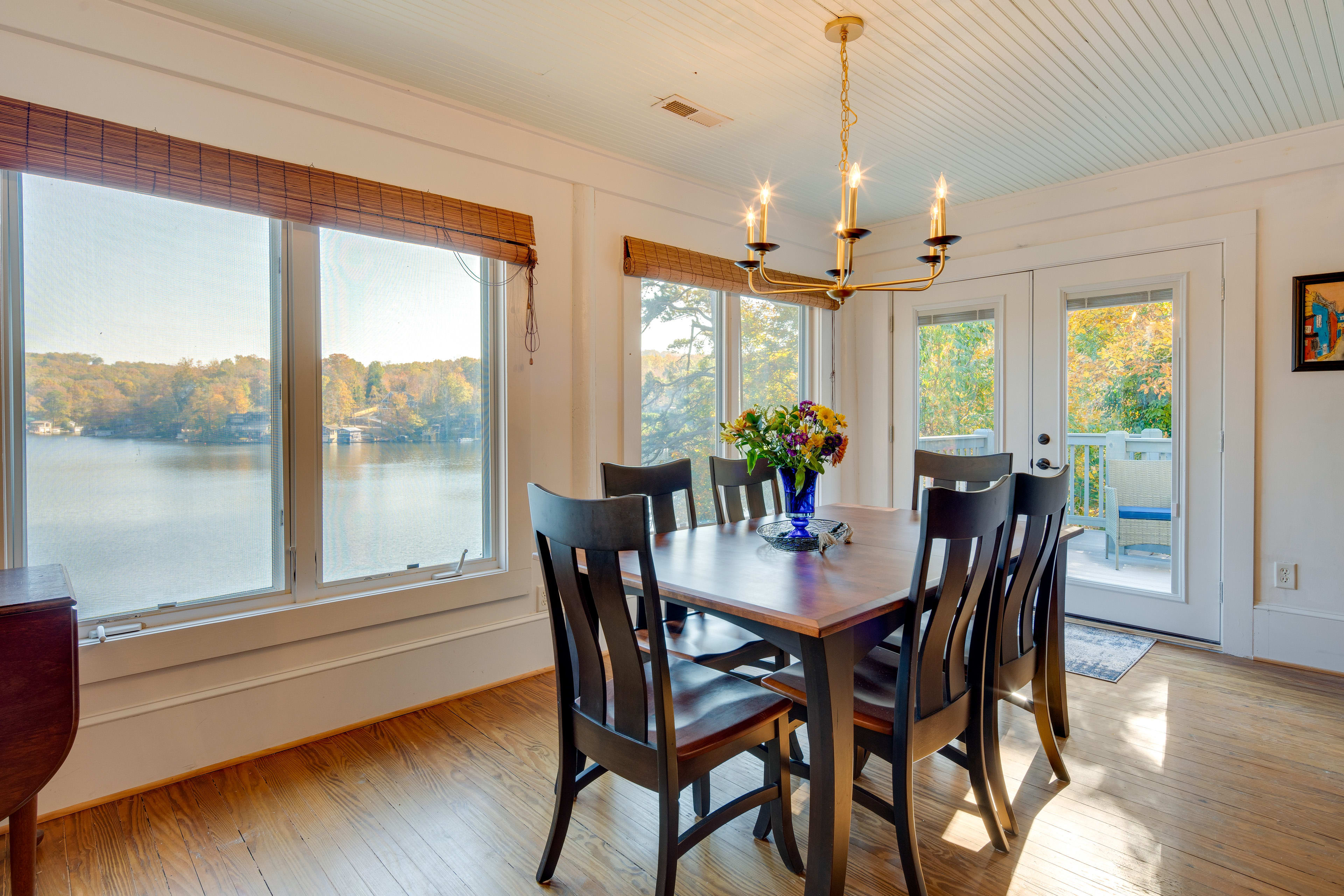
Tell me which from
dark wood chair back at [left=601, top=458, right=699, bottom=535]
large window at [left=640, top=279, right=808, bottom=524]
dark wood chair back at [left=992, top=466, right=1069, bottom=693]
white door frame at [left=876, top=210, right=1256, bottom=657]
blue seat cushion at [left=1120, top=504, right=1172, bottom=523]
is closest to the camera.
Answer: dark wood chair back at [left=992, top=466, right=1069, bottom=693]

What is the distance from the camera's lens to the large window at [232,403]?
209cm

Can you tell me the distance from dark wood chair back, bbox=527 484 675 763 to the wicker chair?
131 inches

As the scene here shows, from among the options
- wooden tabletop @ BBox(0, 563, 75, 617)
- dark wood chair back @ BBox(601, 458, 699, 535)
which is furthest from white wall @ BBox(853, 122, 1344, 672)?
wooden tabletop @ BBox(0, 563, 75, 617)

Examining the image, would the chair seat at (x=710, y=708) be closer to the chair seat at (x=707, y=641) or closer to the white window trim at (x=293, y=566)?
the chair seat at (x=707, y=641)

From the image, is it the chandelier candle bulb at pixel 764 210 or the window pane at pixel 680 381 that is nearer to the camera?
the chandelier candle bulb at pixel 764 210

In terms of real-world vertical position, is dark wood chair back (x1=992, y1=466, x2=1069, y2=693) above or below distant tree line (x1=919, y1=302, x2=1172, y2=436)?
below

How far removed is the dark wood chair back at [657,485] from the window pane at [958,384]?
8.13 feet

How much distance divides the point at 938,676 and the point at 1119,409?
285cm

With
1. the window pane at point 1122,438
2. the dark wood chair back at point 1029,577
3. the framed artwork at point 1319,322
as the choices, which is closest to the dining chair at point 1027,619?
the dark wood chair back at point 1029,577

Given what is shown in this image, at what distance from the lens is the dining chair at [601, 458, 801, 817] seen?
Result: 81.4 inches

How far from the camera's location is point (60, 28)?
204 cm

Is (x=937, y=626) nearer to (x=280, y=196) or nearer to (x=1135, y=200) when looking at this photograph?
(x=280, y=196)

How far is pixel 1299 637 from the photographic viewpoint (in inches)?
127

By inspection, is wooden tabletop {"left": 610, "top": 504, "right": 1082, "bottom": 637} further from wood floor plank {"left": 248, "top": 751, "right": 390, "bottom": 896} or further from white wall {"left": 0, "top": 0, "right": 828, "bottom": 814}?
white wall {"left": 0, "top": 0, "right": 828, "bottom": 814}
